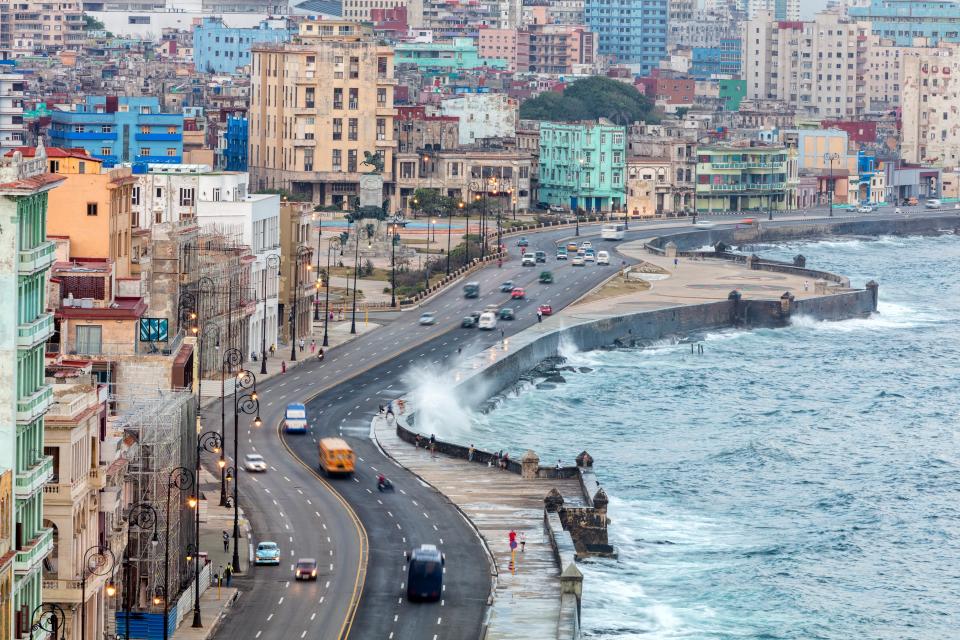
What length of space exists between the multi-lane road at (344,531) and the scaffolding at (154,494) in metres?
3.58

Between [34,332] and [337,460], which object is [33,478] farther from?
[337,460]

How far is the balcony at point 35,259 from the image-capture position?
68.3 metres

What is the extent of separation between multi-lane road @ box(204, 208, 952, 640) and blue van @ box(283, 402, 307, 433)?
76 centimetres

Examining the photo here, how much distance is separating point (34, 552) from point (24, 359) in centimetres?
599

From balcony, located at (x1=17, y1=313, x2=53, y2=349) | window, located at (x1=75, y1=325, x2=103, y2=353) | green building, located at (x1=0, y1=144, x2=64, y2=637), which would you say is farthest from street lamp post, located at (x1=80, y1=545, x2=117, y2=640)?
window, located at (x1=75, y1=325, x2=103, y2=353)

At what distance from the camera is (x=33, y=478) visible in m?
68.6

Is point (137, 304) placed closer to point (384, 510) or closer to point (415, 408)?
point (384, 510)

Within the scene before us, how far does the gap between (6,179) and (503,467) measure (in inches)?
2442

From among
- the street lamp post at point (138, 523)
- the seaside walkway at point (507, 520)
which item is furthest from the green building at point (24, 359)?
the seaside walkway at point (507, 520)

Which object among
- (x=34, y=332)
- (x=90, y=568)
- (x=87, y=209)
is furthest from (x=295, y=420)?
(x=34, y=332)

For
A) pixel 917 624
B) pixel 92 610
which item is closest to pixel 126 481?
pixel 92 610

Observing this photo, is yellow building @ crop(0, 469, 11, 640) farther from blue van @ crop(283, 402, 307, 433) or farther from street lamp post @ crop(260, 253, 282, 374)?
street lamp post @ crop(260, 253, 282, 374)

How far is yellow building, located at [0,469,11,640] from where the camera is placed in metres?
64.8

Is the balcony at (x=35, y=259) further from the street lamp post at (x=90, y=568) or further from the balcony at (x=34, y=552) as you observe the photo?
the street lamp post at (x=90, y=568)
